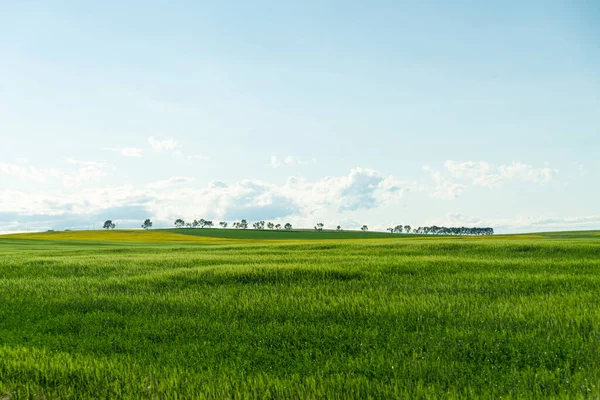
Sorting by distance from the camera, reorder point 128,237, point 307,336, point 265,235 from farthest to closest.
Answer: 1. point 265,235
2. point 128,237
3. point 307,336

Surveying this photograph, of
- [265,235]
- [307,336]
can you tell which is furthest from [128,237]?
[307,336]

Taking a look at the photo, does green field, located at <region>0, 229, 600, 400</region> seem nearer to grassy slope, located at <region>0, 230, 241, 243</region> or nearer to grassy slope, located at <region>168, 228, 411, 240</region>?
grassy slope, located at <region>0, 230, 241, 243</region>

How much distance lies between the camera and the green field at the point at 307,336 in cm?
562

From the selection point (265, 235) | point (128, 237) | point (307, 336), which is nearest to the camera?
point (307, 336)

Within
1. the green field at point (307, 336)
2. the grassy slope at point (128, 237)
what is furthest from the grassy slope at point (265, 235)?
the green field at point (307, 336)

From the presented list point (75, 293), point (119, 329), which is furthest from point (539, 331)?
point (75, 293)

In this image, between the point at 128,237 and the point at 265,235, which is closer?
the point at 128,237

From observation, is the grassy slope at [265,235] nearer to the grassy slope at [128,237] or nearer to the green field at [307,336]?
the grassy slope at [128,237]

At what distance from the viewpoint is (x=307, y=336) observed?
7.42m

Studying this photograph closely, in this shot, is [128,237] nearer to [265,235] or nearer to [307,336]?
[265,235]

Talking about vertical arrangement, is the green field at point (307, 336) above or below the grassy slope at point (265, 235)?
above

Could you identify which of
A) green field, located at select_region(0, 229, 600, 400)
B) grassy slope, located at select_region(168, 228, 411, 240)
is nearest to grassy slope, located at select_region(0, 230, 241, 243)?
grassy slope, located at select_region(168, 228, 411, 240)

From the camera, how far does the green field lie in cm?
562

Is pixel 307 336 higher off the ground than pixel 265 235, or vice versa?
pixel 307 336
